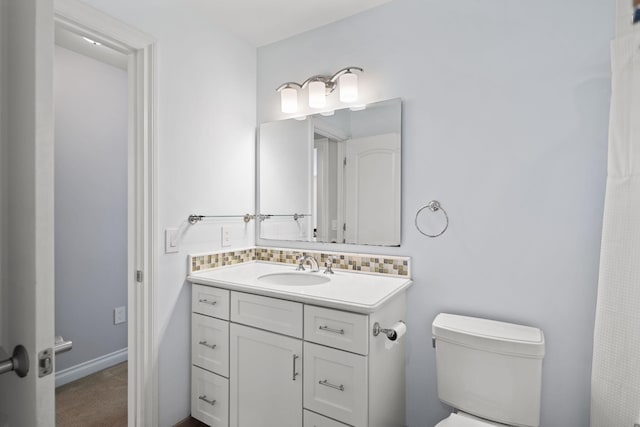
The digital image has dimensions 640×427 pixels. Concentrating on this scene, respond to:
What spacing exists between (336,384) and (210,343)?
0.78m

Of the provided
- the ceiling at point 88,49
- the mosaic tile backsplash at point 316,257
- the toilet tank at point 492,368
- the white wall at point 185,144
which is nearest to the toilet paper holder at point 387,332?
the toilet tank at point 492,368

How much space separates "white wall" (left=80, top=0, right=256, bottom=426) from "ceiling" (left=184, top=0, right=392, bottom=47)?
83 mm

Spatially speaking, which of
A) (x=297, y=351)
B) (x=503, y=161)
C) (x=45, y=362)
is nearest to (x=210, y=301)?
(x=297, y=351)

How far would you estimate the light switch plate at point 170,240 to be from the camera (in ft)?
5.82

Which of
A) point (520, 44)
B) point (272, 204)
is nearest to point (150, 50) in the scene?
point (272, 204)

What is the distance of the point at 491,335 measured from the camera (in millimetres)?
1368

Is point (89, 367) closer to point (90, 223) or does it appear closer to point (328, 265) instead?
point (90, 223)

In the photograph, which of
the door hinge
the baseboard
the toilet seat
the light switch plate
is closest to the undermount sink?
the light switch plate

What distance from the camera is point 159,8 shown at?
1725mm

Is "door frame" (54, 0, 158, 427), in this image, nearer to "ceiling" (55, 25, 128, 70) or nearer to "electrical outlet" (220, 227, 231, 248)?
"electrical outlet" (220, 227, 231, 248)

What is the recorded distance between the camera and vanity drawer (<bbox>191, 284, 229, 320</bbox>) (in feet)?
5.62

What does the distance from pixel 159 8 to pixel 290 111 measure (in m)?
0.88

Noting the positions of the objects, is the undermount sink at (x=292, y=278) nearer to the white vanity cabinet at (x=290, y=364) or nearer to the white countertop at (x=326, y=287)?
the white countertop at (x=326, y=287)

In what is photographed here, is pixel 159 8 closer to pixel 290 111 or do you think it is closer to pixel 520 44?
pixel 290 111
